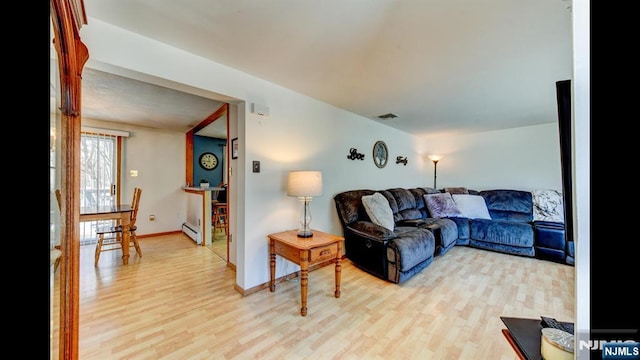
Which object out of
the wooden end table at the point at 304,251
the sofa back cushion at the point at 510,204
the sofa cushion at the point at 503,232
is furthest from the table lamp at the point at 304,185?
the sofa back cushion at the point at 510,204

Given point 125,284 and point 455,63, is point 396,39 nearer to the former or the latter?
point 455,63

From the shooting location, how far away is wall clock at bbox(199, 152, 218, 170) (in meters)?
5.61

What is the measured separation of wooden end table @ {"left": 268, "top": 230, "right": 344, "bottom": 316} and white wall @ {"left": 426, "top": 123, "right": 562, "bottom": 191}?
4156 millimetres

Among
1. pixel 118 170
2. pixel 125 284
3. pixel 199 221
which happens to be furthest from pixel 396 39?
pixel 118 170

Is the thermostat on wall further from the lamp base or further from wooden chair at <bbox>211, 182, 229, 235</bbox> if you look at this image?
wooden chair at <bbox>211, 182, 229, 235</bbox>

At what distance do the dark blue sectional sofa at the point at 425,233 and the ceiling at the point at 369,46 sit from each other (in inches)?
63.6

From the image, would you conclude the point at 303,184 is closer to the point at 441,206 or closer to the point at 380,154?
the point at 380,154

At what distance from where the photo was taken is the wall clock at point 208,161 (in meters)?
5.61

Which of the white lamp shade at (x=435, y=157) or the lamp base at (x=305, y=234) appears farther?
the white lamp shade at (x=435, y=157)

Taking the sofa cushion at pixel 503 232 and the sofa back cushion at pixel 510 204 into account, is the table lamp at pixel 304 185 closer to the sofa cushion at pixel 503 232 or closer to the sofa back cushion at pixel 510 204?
the sofa cushion at pixel 503 232

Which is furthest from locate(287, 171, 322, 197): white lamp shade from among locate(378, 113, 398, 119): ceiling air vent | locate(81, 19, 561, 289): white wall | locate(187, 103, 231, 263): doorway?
locate(187, 103, 231, 263): doorway

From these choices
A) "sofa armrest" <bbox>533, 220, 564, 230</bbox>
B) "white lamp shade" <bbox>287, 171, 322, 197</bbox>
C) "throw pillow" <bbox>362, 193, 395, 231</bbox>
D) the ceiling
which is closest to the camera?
the ceiling

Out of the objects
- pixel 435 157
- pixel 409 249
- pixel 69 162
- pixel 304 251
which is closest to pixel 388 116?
pixel 409 249
